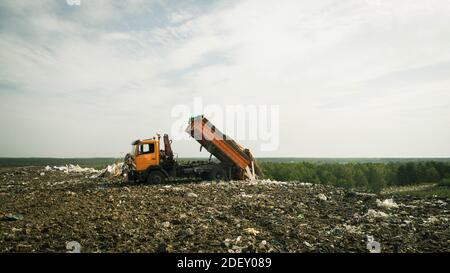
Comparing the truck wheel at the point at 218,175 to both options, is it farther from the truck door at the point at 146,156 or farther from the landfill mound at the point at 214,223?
the landfill mound at the point at 214,223

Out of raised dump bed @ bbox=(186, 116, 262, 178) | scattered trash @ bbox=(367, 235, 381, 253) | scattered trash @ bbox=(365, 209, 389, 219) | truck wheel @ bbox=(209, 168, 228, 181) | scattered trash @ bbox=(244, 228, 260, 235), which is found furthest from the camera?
truck wheel @ bbox=(209, 168, 228, 181)

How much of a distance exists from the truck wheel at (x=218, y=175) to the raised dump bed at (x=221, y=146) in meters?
0.43

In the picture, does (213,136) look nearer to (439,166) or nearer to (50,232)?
(50,232)

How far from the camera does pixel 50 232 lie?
5758 millimetres

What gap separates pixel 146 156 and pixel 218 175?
325 centimetres

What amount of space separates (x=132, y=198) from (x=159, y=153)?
450cm

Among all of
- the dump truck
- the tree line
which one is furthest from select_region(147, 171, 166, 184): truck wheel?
the tree line

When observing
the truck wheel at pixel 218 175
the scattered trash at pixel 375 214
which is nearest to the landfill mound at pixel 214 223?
the scattered trash at pixel 375 214

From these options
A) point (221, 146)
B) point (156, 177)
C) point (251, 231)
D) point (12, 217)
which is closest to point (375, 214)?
point (251, 231)

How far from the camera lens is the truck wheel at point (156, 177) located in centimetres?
1332

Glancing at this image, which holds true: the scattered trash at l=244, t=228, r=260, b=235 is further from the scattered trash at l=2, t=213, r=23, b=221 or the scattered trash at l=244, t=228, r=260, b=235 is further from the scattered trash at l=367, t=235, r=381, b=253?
the scattered trash at l=2, t=213, r=23, b=221

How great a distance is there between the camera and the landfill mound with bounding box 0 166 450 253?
5.33 m
